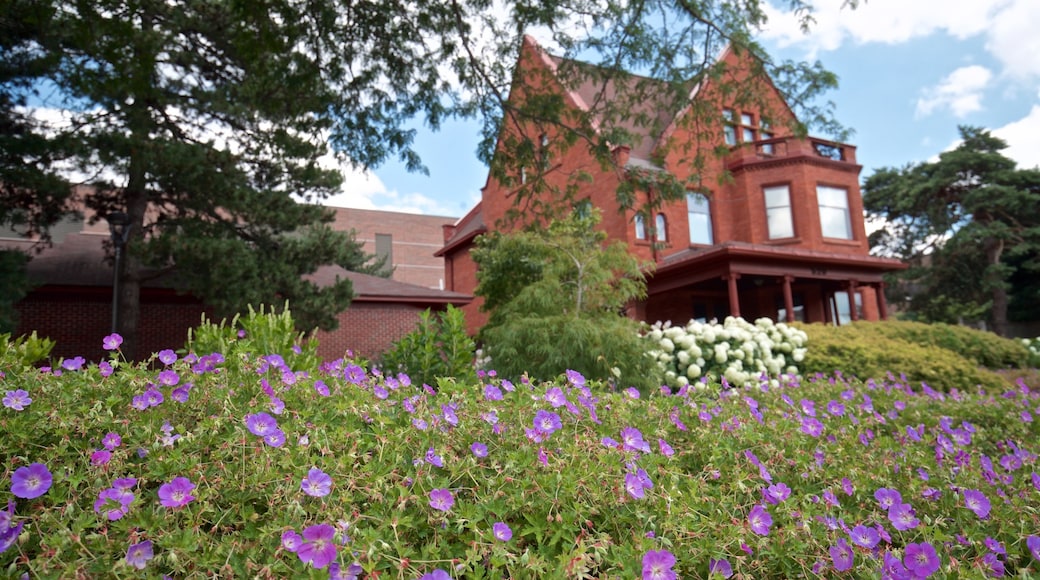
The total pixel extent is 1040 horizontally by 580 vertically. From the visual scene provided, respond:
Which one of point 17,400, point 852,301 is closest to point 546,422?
point 17,400

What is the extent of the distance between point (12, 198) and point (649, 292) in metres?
14.3

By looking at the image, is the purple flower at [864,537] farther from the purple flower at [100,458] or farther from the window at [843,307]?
the window at [843,307]

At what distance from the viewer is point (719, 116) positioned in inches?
282

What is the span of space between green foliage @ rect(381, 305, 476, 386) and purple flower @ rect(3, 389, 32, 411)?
4.01m

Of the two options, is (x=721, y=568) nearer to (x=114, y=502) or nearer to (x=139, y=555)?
(x=139, y=555)

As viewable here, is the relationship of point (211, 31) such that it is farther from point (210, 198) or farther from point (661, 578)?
point (661, 578)

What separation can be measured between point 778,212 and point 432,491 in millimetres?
18702

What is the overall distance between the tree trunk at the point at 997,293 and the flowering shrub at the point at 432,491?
3192cm

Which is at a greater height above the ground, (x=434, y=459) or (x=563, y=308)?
(x=563, y=308)

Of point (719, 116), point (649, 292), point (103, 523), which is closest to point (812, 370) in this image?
point (719, 116)

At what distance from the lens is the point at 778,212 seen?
1825cm

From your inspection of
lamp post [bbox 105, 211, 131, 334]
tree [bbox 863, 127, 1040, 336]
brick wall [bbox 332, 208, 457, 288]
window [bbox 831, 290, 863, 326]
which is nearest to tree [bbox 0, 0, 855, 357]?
lamp post [bbox 105, 211, 131, 334]

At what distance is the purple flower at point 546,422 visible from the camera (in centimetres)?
190

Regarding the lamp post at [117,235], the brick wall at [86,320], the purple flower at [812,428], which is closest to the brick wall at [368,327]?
the brick wall at [86,320]
